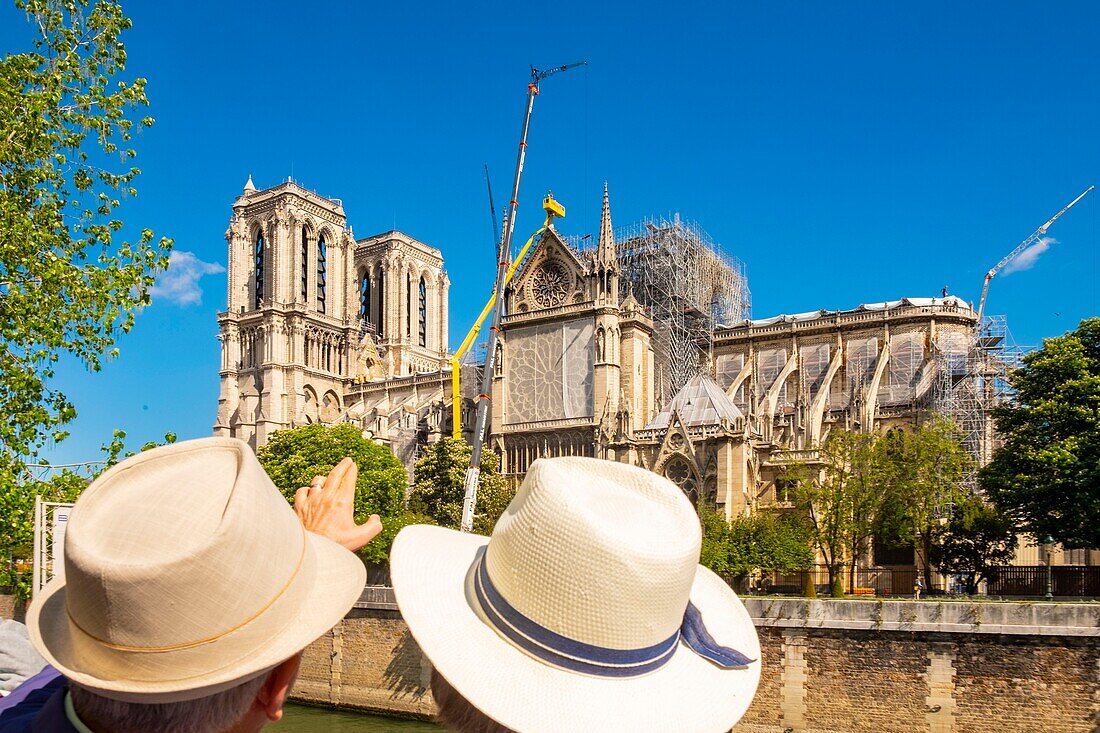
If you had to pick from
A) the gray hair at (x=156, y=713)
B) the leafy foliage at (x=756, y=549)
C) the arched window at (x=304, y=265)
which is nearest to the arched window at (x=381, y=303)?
the arched window at (x=304, y=265)

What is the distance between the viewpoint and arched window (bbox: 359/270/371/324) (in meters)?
83.7

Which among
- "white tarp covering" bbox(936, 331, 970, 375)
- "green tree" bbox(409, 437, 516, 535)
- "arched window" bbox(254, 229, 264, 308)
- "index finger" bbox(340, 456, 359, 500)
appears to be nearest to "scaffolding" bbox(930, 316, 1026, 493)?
"white tarp covering" bbox(936, 331, 970, 375)

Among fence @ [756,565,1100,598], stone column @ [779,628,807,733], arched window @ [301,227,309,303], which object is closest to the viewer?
stone column @ [779,628,807,733]

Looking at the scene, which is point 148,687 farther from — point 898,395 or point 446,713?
point 898,395

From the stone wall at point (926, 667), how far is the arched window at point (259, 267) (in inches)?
2188

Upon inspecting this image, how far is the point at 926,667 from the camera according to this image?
18.7 m

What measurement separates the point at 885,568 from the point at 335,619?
33636 mm

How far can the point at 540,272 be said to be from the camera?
2126 inches

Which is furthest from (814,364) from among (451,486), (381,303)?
(381,303)

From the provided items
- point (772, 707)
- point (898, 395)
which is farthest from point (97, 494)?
point (898, 395)

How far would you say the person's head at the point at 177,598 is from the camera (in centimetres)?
204

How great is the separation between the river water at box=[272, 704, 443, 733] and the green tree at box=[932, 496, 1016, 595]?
684 inches

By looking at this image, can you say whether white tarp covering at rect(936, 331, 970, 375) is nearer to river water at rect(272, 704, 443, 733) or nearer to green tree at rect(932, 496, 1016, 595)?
green tree at rect(932, 496, 1016, 595)

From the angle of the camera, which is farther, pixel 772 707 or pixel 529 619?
pixel 772 707
